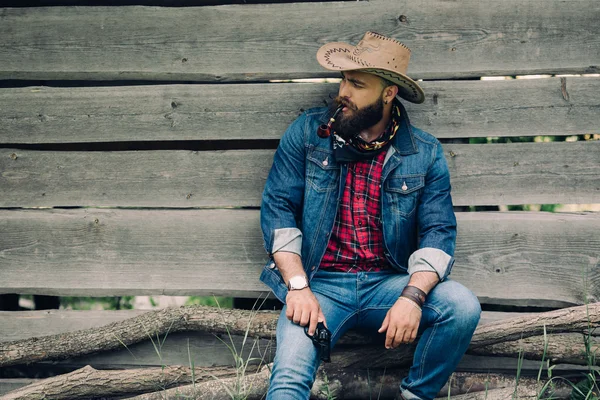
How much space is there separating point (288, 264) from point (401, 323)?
0.58 meters

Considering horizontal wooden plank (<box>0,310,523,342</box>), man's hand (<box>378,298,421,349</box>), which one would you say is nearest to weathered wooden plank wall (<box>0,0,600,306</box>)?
horizontal wooden plank (<box>0,310,523,342</box>)

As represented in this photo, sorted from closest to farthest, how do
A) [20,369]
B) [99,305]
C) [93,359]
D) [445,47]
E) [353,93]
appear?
[353,93]
[445,47]
[93,359]
[20,369]
[99,305]

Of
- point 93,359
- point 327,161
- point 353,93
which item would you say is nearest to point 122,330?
point 93,359

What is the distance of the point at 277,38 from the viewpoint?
322 centimetres

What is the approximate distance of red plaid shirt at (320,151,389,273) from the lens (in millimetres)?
3002

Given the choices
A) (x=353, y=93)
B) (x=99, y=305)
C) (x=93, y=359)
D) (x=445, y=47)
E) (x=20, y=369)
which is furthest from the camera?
(x=99, y=305)

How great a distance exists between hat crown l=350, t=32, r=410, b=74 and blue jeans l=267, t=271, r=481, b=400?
0.98m

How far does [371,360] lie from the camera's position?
310cm

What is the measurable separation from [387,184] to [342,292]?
552 mm

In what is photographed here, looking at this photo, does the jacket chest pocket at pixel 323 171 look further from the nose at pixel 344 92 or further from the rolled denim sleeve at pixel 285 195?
the nose at pixel 344 92

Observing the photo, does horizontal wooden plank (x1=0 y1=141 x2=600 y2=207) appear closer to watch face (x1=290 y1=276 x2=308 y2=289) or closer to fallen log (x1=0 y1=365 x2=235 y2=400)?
watch face (x1=290 y1=276 x2=308 y2=289)

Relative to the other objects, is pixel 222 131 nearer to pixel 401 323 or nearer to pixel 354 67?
pixel 354 67

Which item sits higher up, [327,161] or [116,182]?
[327,161]

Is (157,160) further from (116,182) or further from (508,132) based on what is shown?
(508,132)
